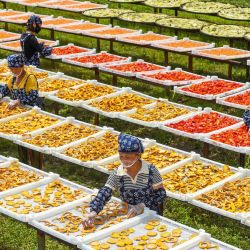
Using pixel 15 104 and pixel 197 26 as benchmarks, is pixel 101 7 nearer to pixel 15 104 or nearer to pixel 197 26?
pixel 197 26

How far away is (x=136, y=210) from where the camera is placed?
753 cm

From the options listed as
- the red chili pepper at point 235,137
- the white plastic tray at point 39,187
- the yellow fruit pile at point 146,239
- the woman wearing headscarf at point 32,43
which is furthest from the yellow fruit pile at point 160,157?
the woman wearing headscarf at point 32,43

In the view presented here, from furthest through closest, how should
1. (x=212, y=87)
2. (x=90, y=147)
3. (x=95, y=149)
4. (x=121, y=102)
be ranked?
(x=212, y=87) → (x=121, y=102) → (x=90, y=147) → (x=95, y=149)

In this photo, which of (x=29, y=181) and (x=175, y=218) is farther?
(x=175, y=218)

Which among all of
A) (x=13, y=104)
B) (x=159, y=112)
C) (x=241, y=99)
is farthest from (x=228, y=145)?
(x=13, y=104)

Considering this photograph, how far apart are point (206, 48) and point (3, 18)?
6.32 metres

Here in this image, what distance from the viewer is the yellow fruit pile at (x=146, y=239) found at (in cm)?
701

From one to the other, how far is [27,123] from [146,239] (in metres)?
4.31

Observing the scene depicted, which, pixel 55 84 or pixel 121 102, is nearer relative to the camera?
pixel 121 102

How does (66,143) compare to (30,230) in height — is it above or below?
above

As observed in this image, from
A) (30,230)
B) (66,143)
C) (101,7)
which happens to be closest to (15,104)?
(66,143)

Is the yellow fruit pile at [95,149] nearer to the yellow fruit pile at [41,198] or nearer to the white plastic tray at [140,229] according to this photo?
the yellow fruit pile at [41,198]

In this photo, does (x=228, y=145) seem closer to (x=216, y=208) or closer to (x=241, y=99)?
(x=216, y=208)

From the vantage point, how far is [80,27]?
18234mm
